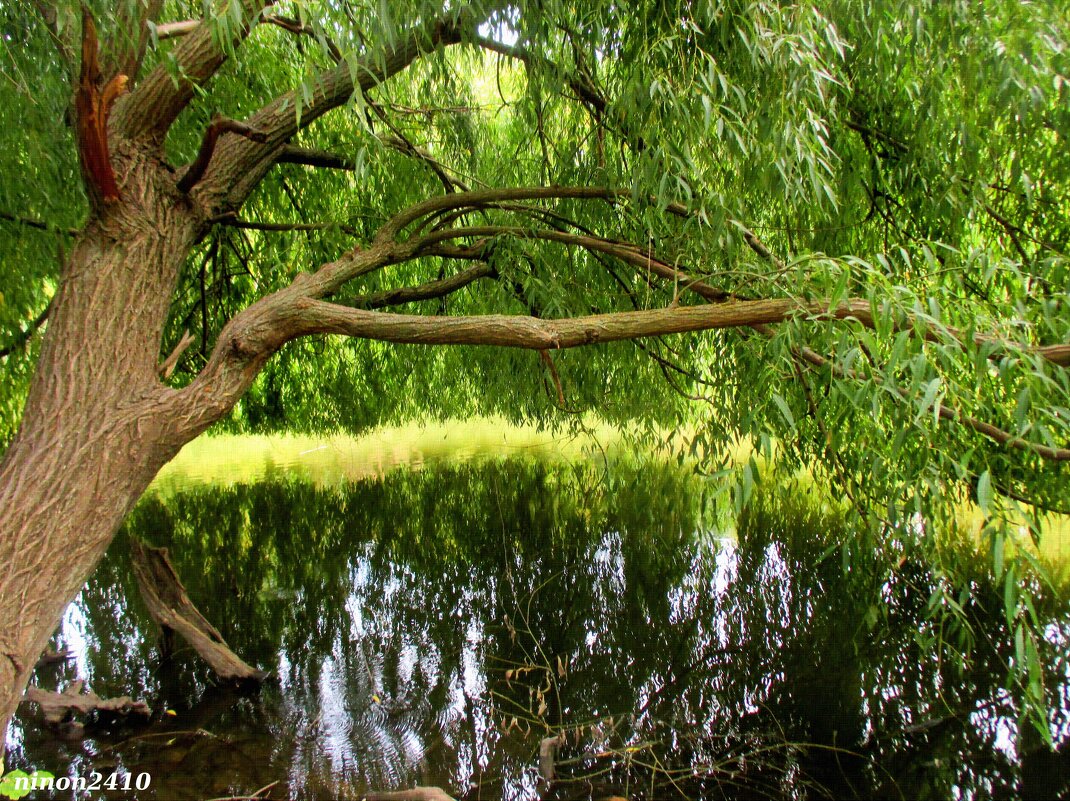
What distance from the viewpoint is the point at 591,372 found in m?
3.27

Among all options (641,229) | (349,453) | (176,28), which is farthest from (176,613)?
(349,453)

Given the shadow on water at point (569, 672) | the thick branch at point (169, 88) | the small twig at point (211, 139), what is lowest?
the shadow on water at point (569, 672)

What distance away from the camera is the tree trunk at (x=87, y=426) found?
5.71 feet

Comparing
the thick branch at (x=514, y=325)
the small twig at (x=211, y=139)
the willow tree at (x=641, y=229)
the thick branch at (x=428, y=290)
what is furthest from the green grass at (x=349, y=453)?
the thick branch at (x=514, y=325)

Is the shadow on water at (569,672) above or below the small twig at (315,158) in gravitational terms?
below

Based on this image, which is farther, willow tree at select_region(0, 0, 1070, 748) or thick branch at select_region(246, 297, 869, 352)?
thick branch at select_region(246, 297, 869, 352)

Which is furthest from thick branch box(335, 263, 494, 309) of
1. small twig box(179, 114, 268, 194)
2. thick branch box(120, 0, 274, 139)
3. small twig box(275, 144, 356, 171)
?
thick branch box(120, 0, 274, 139)

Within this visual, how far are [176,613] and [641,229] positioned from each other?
8.55ft

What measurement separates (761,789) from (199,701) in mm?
2244

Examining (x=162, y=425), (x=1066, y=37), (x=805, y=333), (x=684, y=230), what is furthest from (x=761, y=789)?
(x=1066, y=37)

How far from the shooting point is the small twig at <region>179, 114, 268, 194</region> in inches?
77.1

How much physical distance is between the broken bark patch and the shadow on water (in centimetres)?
11

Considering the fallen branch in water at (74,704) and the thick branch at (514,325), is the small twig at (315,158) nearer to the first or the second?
the thick branch at (514,325)

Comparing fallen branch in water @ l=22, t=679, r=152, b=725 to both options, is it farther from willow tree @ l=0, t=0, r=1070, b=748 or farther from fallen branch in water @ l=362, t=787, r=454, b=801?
willow tree @ l=0, t=0, r=1070, b=748
